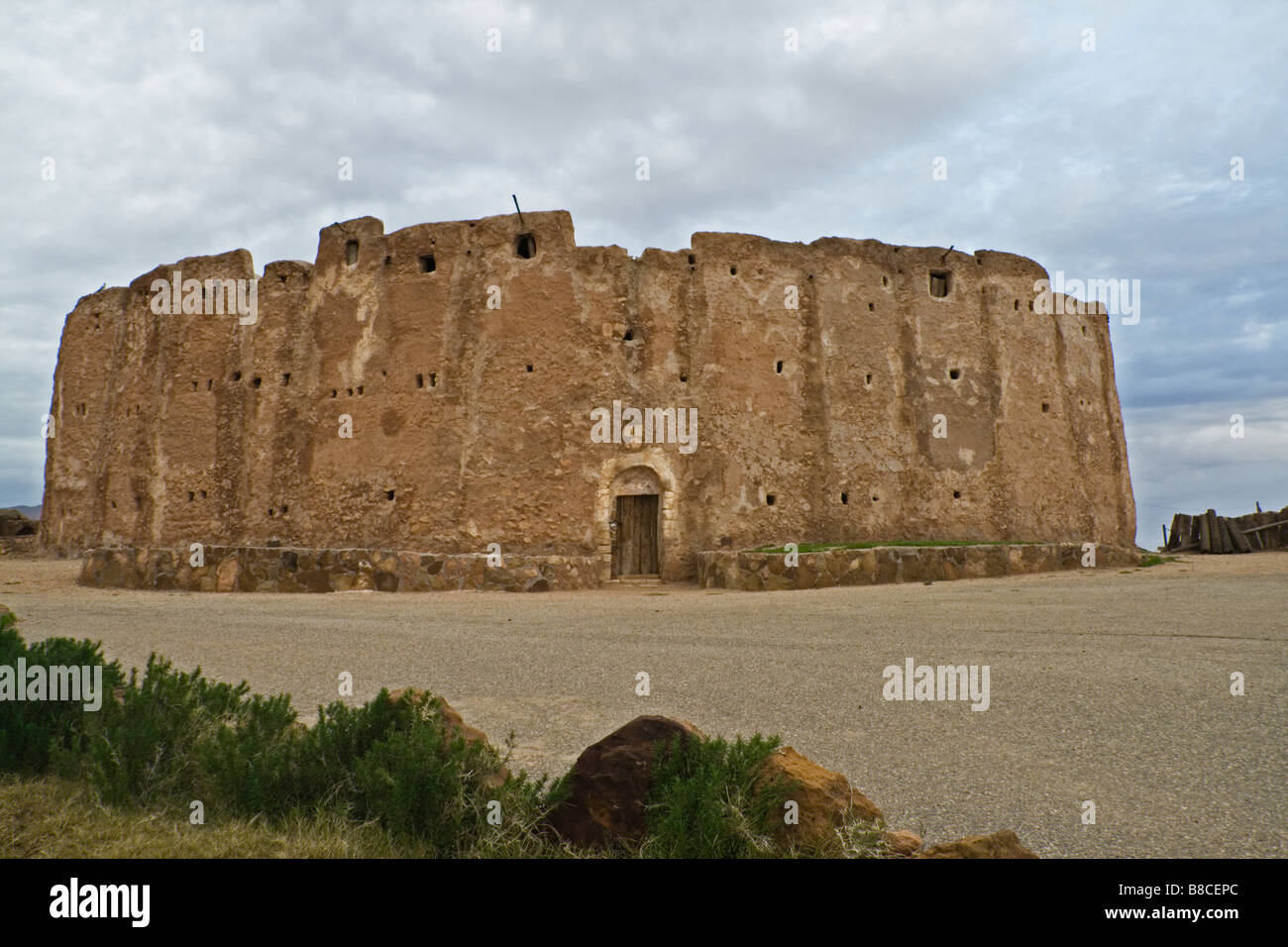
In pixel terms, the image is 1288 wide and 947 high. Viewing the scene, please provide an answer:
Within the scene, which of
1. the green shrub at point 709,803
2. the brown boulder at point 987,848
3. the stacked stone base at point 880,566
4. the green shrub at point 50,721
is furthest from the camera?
the stacked stone base at point 880,566

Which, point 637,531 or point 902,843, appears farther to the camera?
point 637,531

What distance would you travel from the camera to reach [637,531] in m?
18.6

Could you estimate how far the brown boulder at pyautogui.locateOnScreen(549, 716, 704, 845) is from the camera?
3057 millimetres

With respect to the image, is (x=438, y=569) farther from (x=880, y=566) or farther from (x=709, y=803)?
(x=709, y=803)

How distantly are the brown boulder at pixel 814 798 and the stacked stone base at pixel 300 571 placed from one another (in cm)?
1208

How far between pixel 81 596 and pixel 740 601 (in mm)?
10431

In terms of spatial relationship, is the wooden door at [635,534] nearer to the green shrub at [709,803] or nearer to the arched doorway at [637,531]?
the arched doorway at [637,531]

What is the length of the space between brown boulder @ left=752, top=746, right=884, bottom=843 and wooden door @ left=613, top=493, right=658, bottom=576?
15.3 m

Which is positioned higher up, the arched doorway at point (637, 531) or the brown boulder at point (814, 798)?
the arched doorway at point (637, 531)

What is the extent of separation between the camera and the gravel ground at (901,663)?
3695mm

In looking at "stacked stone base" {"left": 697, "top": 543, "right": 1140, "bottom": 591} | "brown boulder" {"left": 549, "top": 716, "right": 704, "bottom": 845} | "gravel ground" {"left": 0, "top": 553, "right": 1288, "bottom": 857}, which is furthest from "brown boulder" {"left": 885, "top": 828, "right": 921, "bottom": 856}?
"stacked stone base" {"left": 697, "top": 543, "right": 1140, "bottom": 591}

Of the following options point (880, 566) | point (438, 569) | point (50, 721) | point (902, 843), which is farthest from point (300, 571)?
point (902, 843)

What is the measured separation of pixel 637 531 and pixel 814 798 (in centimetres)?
1560

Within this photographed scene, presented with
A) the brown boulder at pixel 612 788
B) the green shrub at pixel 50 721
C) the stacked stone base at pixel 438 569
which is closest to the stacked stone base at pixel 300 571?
the stacked stone base at pixel 438 569
